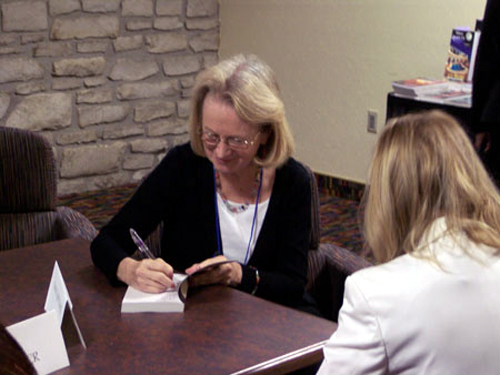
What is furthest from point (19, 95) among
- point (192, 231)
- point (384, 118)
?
point (192, 231)

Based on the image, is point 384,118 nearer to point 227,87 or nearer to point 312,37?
point 312,37

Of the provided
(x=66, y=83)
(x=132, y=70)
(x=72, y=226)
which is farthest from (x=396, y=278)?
(x=132, y=70)

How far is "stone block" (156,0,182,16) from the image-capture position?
5.23 metres

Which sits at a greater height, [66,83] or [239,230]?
[239,230]

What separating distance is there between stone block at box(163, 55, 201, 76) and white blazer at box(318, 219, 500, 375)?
4401mm

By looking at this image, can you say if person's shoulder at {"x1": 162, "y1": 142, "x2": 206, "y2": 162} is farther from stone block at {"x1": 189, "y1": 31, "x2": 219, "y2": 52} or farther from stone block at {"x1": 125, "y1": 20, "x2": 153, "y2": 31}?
stone block at {"x1": 189, "y1": 31, "x2": 219, "y2": 52}

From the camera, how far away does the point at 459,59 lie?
4.07 meters

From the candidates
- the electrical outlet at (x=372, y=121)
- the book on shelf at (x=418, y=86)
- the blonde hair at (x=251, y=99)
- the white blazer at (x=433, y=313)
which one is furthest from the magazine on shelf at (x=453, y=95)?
the white blazer at (x=433, y=313)

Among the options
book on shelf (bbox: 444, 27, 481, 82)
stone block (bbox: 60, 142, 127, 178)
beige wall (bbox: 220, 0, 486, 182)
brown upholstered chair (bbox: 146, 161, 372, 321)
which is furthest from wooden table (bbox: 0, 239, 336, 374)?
stone block (bbox: 60, 142, 127, 178)

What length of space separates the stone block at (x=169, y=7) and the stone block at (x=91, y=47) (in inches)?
18.4

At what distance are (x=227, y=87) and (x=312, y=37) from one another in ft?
10.3

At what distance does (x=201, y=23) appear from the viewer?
548 cm

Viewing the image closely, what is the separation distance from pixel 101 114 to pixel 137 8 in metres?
0.76

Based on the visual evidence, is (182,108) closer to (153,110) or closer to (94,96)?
(153,110)
